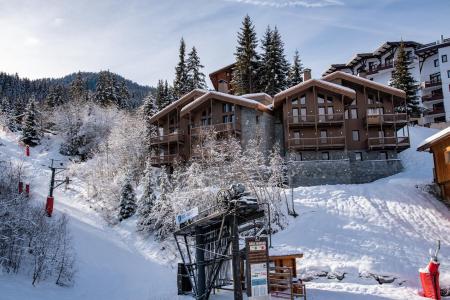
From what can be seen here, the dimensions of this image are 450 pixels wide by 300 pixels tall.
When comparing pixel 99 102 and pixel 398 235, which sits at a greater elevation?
pixel 99 102

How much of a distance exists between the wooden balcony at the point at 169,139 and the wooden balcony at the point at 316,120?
1147 cm

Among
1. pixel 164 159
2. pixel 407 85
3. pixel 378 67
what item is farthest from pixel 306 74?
pixel 378 67

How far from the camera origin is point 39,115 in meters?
66.5

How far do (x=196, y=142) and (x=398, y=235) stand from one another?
21.1 meters

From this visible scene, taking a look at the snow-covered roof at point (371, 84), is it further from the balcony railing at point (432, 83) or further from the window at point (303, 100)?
the balcony railing at point (432, 83)

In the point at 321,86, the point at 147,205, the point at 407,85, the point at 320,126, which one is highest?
the point at 407,85

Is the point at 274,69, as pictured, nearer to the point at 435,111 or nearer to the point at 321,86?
the point at 321,86

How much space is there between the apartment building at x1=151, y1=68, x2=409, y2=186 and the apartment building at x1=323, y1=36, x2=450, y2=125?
1791cm

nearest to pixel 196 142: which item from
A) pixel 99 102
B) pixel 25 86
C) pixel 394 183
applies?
pixel 394 183

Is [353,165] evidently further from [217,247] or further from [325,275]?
[217,247]

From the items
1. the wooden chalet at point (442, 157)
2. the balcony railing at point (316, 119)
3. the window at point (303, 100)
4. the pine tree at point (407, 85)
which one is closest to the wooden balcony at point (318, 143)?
the balcony railing at point (316, 119)

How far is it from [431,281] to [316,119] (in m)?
22.9

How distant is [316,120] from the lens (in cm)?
3850

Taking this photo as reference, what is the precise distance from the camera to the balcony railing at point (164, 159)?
4178 cm
